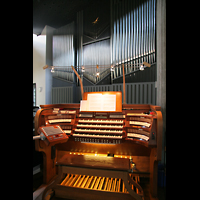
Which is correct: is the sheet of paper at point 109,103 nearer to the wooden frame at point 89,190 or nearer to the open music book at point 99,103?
the open music book at point 99,103

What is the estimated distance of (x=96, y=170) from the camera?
6.68 ft

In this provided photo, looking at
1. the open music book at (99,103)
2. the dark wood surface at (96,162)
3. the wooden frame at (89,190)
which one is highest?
the open music book at (99,103)

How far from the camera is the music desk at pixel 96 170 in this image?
1.96m

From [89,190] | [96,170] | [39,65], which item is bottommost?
[89,190]

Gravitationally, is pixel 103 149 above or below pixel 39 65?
below

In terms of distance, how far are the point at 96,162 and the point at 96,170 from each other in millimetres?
144

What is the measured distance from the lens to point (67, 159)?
2252 mm
